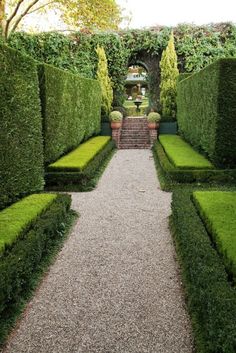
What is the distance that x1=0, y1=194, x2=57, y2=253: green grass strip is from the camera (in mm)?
4461

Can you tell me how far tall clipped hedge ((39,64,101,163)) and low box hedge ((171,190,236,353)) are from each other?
542 cm

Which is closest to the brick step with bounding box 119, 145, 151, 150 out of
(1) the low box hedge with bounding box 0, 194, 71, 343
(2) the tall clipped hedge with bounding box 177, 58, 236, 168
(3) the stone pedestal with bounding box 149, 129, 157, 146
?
(3) the stone pedestal with bounding box 149, 129, 157, 146

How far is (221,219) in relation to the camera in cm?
497

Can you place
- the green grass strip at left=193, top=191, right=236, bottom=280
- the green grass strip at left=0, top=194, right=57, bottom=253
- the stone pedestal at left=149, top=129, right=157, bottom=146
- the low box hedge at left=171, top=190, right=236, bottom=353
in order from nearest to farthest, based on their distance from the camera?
the low box hedge at left=171, top=190, right=236, bottom=353
the green grass strip at left=193, top=191, right=236, bottom=280
the green grass strip at left=0, top=194, right=57, bottom=253
the stone pedestal at left=149, top=129, right=157, bottom=146

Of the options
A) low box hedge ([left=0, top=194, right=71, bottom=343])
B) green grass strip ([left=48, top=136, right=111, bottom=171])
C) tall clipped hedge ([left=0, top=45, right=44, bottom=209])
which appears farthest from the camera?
green grass strip ([left=48, top=136, right=111, bottom=171])

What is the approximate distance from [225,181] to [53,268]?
562 cm

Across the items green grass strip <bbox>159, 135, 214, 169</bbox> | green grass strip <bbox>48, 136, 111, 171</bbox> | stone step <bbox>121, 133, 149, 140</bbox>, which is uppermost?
green grass strip <bbox>159, 135, 214, 169</bbox>

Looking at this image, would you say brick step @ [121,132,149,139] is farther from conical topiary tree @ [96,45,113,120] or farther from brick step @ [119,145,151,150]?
conical topiary tree @ [96,45,113,120]

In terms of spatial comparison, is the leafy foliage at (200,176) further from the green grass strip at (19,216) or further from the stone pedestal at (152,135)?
the stone pedestal at (152,135)

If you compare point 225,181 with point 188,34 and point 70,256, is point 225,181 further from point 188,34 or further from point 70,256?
point 188,34

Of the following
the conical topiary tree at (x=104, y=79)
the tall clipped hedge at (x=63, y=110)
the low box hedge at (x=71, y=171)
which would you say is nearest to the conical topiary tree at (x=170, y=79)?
the conical topiary tree at (x=104, y=79)

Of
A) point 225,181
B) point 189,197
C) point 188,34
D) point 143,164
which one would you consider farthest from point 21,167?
point 188,34

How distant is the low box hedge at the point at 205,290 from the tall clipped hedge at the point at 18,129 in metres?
3.10

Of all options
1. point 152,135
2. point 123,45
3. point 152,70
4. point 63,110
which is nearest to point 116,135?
point 152,135
